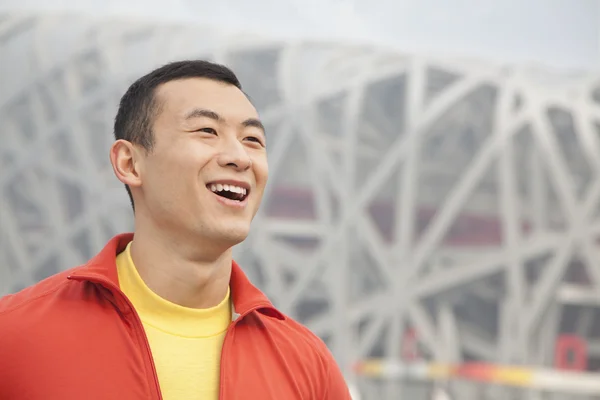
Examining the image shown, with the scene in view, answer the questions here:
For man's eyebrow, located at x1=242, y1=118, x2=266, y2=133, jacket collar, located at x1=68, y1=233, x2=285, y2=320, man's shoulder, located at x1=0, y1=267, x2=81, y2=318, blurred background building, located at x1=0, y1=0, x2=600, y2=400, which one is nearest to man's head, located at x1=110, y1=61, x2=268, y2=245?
man's eyebrow, located at x1=242, y1=118, x2=266, y2=133

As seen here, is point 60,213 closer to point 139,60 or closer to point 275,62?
point 139,60

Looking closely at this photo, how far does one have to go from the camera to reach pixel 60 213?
35.8 metres

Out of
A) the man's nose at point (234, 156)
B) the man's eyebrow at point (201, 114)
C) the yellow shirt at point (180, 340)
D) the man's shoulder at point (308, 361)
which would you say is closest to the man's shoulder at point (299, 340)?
the man's shoulder at point (308, 361)

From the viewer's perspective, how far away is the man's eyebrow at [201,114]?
6.85ft

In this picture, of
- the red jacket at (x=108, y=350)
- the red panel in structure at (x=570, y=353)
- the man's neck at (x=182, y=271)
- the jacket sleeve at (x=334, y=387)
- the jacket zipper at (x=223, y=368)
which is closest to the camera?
the red jacket at (x=108, y=350)

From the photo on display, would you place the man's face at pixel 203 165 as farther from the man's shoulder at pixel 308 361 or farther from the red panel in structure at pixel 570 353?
the red panel in structure at pixel 570 353

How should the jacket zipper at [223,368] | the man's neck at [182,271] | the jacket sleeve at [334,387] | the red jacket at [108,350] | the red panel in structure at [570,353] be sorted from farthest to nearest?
1. the red panel in structure at [570,353]
2. the jacket sleeve at [334,387]
3. the man's neck at [182,271]
4. the jacket zipper at [223,368]
5. the red jacket at [108,350]

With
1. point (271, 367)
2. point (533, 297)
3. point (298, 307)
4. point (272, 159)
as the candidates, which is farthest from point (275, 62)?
point (271, 367)

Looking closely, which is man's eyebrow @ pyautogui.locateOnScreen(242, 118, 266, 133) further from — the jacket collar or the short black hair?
the jacket collar

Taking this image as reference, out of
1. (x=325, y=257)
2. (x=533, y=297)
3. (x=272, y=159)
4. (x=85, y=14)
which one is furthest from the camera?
(x=85, y=14)

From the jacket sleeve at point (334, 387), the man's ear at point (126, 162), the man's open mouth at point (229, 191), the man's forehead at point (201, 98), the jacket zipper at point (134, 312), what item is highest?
the man's forehead at point (201, 98)

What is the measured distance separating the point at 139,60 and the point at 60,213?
6.74 m

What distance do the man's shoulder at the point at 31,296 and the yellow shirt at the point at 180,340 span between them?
0.14 metres

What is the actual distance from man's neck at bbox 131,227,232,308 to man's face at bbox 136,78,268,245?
0.16 ft
